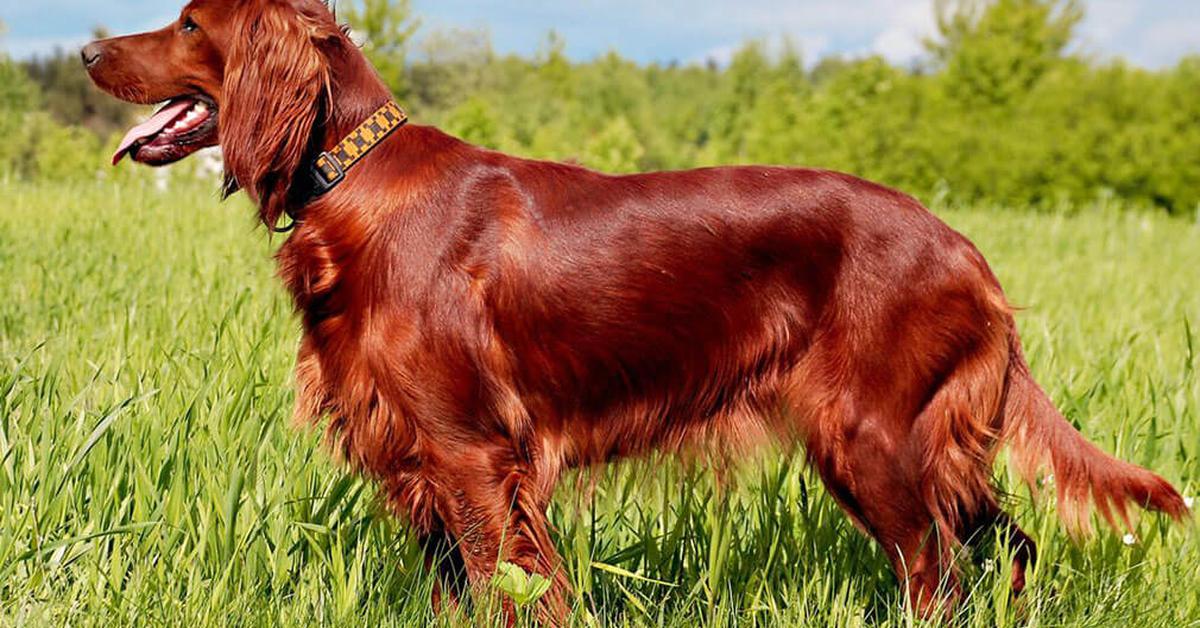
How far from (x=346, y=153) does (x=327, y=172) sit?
6cm

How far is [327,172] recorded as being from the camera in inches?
96.1

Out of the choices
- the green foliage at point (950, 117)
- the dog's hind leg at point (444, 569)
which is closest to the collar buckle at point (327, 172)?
the dog's hind leg at point (444, 569)

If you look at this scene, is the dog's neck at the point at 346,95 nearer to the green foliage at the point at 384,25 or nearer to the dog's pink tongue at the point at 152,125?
the dog's pink tongue at the point at 152,125

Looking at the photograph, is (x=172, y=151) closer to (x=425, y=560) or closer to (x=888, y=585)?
(x=425, y=560)

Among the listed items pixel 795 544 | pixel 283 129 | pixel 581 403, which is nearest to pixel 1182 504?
pixel 795 544

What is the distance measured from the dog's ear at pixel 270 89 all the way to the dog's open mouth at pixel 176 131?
0.10 meters

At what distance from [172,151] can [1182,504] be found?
244 centimetres

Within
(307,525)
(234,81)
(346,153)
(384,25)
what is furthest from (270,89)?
(384,25)

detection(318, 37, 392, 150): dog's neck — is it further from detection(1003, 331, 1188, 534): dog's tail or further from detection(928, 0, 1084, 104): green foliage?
detection(928, 0, 1084, 104): green foliage

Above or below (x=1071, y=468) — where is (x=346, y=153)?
above

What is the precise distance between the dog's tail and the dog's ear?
1.69m

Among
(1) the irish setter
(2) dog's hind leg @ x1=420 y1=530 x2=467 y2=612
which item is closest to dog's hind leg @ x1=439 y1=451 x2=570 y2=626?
(1) the irish setter

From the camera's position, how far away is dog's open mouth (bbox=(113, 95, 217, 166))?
2.44 metres

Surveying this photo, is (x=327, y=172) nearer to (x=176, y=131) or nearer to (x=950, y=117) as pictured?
(x=176, y=131)
